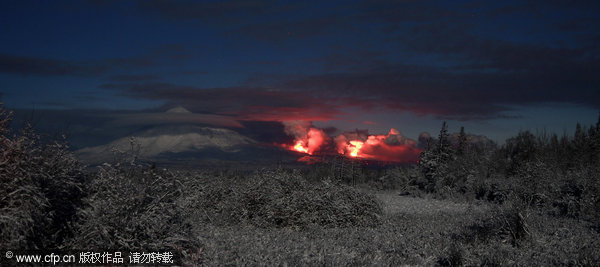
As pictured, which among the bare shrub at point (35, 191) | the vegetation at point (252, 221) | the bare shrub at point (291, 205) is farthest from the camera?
the bare shrub at point (291, 205)

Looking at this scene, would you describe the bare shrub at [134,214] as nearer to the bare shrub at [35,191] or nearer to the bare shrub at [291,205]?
the bare shrub at [35,191]

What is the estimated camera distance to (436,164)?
30484 millimetres

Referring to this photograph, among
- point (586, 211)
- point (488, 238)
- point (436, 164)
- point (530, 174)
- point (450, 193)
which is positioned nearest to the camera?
point (488, 238)

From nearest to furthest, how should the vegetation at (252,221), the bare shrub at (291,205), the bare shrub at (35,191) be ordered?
the bare shrub at (35,191) < the vegetation at (252,221) < the bare shrub at (291,205)

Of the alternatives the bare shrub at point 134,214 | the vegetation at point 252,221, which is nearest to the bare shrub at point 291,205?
the vegetation at point 252,221

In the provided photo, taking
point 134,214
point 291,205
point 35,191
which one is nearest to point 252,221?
point 291,205

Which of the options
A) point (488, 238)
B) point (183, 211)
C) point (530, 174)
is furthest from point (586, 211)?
point (183, 211)

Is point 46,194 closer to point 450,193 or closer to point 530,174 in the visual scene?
point 530,174

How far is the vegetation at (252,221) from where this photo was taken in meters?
6.44

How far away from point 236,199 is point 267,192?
3.91 ft

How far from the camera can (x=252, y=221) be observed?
13000mm

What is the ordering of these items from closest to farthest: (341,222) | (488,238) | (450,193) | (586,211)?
(488,238), (341,222), (586,211), (450,193)

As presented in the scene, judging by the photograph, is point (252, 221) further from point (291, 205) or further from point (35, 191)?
point (35, 191)

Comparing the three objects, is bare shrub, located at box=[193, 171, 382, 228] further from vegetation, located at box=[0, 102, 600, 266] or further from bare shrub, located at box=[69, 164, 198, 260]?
bare shrub, located at box=[69, 164, 198, 260]
